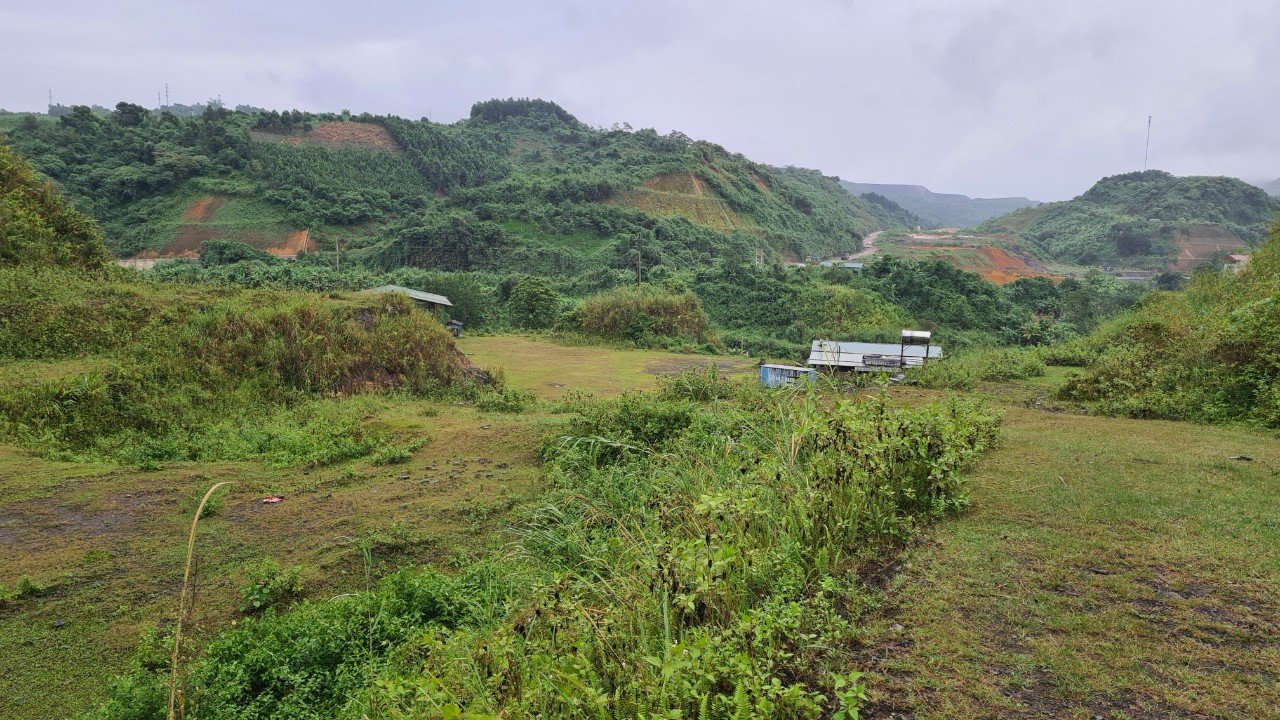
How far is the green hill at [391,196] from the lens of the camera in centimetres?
4588

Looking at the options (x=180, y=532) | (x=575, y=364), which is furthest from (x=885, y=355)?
(x=180, y=532)

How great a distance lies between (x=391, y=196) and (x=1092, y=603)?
62565mm

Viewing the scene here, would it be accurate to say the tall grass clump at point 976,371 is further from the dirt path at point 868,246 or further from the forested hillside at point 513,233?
the dirt path at point 868,246

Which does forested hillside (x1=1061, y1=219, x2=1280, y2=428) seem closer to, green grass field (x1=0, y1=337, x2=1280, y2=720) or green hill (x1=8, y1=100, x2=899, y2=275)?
green grass field (x1=0, y1=337, x2=1280, y2=720)

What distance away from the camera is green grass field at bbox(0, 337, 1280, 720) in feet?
8.73

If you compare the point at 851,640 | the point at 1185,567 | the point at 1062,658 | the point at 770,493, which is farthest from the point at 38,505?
the point at 1185,567

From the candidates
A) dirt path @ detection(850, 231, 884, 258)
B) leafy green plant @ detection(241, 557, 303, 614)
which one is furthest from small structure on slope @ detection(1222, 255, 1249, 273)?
dirt path @ detection(850, 231, 884, 258)

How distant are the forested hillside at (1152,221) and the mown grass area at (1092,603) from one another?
217 ft

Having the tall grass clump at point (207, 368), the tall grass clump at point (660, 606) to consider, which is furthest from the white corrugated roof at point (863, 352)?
the tall grass clump at point (660, 606)

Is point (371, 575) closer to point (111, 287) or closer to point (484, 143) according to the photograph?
point (111, 287)

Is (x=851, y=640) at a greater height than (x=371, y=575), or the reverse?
(x=851, y=640)

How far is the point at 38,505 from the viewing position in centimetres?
623

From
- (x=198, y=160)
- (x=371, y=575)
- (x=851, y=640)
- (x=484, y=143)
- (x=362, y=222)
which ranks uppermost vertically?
(x=484, y=143)

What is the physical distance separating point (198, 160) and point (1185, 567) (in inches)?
2332
